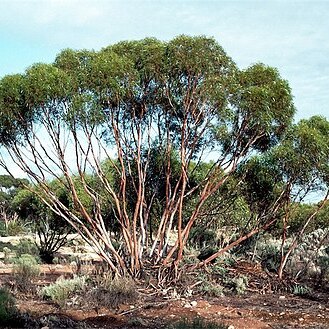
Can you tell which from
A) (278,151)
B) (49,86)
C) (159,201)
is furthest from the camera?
(159,201)

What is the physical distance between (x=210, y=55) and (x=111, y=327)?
25.8 ft

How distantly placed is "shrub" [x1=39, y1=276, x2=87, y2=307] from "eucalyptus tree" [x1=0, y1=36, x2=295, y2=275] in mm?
1007

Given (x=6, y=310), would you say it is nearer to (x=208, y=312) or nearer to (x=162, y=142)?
(x=208, y=312)

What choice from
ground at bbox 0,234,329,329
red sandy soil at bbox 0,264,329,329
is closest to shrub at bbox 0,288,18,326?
ground at bbox 0,234,329,329

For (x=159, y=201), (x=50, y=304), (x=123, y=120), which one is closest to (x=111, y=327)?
(x=50, y=304)

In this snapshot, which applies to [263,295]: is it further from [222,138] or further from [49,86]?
[49,86]

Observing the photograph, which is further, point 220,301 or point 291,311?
point 220,301

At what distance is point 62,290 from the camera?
14555 millimetres

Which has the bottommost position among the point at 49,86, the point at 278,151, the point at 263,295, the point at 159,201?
the point at 263,295

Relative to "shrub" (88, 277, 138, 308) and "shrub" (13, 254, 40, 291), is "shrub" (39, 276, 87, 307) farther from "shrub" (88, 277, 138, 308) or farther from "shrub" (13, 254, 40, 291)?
"shrub" (13, 254, 40, 291)

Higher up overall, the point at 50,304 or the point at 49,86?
the point at 49,86

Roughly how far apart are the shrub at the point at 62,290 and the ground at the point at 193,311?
20 centimetres

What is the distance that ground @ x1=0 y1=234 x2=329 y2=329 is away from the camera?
1209 centimetres

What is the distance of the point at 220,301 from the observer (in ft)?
49.7
